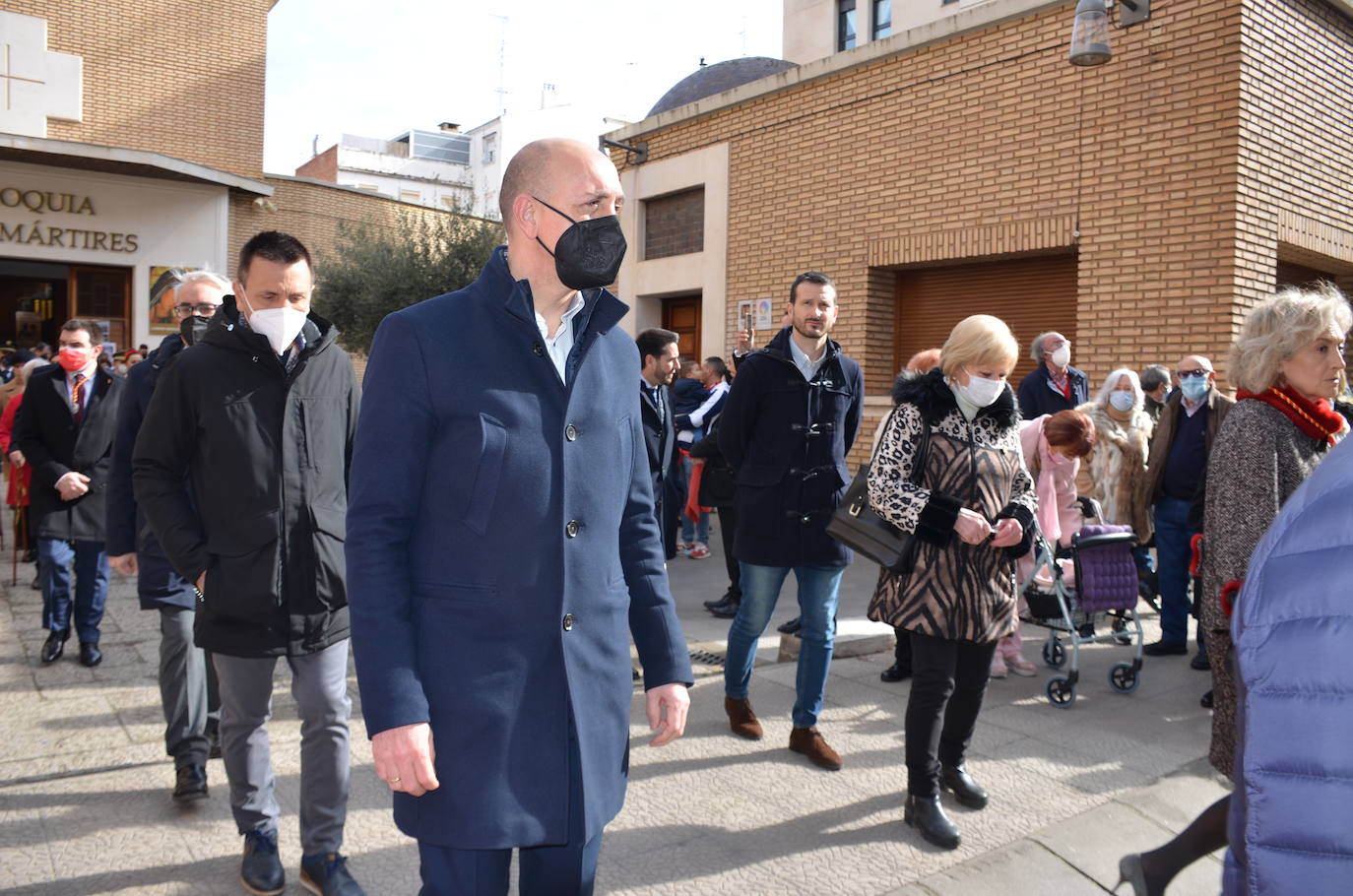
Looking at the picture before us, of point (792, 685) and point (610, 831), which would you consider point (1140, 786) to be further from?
point (610, 831)

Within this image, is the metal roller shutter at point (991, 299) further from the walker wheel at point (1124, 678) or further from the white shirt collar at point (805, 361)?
the white shirt collar at point (805, 361)

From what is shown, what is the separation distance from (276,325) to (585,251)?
1601mm

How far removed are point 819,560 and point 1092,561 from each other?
A: 218 cm

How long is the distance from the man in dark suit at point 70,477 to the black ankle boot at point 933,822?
4.68 meters

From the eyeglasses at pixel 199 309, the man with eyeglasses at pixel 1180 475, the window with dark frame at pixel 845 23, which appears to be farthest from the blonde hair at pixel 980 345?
the window with dark frame at pixel 845 23

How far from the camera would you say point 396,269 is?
791 inches

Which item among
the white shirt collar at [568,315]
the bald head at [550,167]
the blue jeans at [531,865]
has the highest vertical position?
the bald head at [550,167]

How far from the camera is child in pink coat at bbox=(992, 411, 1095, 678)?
5582 millimetres

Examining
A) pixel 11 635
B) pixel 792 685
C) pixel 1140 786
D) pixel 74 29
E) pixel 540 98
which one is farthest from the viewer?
pixel 540 98

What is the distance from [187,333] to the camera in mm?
3977

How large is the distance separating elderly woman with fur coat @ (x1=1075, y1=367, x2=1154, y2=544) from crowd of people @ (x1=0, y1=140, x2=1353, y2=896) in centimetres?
63

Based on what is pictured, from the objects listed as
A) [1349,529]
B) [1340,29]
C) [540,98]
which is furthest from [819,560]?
[540,98]

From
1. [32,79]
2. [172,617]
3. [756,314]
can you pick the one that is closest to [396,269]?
[32,79]

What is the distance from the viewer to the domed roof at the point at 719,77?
19156 mm
